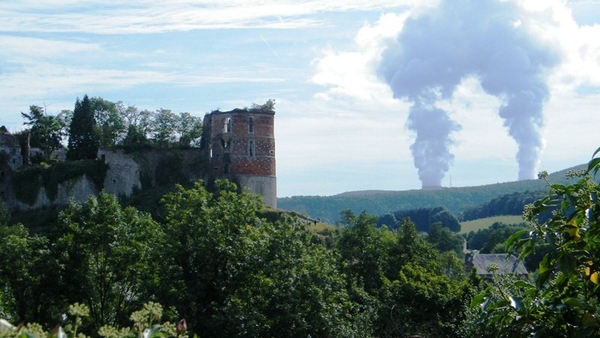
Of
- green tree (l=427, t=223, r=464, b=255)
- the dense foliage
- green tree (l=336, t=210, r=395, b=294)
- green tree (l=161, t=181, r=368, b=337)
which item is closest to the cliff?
green tree (l=336, t=210, r=395, b=294)

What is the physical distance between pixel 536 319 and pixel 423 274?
30619mm

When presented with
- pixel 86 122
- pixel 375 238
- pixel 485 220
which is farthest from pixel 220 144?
pixel 485 220

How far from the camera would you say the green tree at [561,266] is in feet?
28.7

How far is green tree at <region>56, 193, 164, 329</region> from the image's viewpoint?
1169 inches

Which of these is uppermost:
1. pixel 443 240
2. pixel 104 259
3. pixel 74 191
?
pixel 74 191

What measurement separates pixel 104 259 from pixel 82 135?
1826 inches

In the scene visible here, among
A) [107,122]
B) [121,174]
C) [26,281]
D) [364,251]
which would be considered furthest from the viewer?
[107,122]

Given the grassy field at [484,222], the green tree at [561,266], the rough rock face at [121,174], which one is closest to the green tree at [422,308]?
the green tree at [561,266]

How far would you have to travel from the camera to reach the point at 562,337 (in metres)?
8.83

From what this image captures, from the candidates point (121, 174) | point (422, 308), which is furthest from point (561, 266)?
point (121, 174)

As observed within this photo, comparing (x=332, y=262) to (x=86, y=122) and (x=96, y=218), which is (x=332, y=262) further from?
(x=86, y=122)

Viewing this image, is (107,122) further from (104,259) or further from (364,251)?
(104,259)

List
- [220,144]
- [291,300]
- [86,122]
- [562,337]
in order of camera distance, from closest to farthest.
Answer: [562,337] < [291,300] < [220,144] < [86,122]

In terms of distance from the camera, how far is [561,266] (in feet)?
28.3
